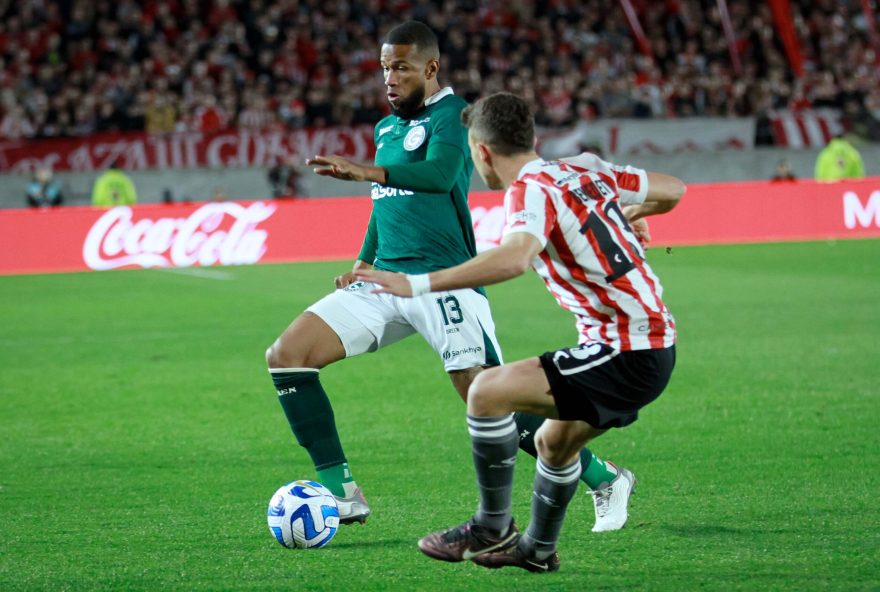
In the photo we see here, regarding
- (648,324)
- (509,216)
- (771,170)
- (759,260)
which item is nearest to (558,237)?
(509,216)

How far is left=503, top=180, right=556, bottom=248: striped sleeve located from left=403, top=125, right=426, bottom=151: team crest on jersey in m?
1.18

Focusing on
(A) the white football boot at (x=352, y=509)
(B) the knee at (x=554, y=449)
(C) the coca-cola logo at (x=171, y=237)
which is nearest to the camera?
(B) the knee at (x=554, y=449)

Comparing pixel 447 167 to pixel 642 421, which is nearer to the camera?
pixel 447 167

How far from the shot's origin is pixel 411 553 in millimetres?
4719

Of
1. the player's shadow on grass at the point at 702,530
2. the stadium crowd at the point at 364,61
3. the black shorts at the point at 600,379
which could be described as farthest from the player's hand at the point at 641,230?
the stadium crowd at the point at 364,61

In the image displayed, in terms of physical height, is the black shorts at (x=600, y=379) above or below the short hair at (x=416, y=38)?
below

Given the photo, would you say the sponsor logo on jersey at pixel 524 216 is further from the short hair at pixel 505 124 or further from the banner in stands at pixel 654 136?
the banner in stands at pixel 654 136

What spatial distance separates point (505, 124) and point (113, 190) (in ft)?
58.8

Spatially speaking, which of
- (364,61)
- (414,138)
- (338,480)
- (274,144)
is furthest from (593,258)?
(364,61)

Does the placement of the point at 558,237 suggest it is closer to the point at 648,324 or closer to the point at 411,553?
the point at 648,324

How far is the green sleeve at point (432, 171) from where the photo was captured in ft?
15.6

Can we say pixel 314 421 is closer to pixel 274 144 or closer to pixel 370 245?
pixel 370 245

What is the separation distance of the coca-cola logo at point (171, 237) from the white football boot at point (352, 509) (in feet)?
41.4

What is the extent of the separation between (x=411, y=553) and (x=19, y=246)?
13879 mm
